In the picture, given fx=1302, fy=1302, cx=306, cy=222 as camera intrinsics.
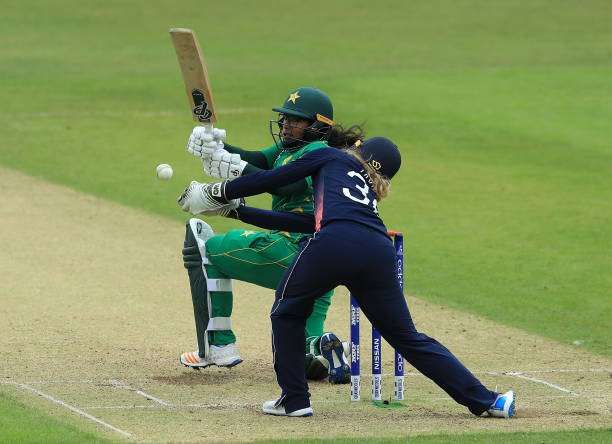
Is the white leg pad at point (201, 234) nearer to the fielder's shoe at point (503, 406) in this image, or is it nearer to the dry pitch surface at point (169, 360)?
the dry pitch surface at point (169, 360)

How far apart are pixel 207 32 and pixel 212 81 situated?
261 inches

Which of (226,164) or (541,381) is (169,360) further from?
(541,381)

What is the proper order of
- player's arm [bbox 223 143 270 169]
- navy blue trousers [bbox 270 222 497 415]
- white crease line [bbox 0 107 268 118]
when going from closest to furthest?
navy blue trousers [bbox 270 222 497 415], player's arm [bbox 223 143 270 169], white crease line [bbox 0 107 268 118]

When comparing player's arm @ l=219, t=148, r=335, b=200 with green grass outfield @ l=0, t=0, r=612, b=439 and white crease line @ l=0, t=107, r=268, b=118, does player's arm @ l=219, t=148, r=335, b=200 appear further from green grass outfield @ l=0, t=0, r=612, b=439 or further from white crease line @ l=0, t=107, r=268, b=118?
white crease line @ l=0, t=107, r=268, b=118

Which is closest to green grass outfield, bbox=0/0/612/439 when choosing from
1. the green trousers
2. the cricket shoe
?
the cricket shoe

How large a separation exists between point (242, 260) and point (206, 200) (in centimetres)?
96

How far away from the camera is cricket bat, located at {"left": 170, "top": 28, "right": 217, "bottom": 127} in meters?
8.43

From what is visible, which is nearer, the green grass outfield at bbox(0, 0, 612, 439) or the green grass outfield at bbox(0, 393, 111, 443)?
the green grass outfield at bbox(0, 393, 111, 443)

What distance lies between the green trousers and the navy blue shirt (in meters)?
0.98

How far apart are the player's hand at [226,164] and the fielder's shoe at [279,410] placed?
1.56m

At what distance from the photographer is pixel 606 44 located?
30516mm

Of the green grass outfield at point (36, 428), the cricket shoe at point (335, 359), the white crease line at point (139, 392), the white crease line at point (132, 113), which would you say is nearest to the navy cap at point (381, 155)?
the cricket shoe at point (335, 359)

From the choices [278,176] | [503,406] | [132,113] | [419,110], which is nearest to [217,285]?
[278,176]

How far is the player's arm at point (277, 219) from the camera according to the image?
795cm
